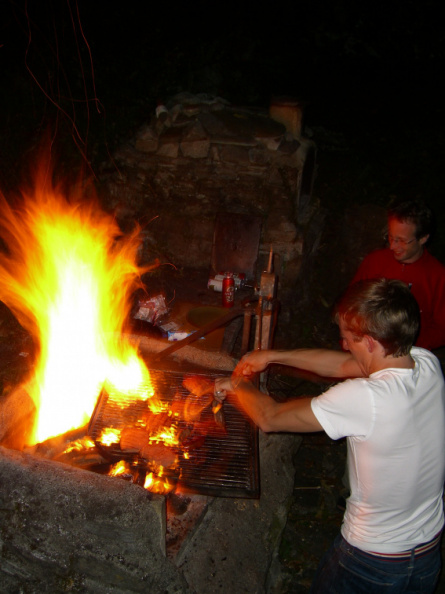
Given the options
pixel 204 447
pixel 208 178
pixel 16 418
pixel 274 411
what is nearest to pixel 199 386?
pixel 204 447

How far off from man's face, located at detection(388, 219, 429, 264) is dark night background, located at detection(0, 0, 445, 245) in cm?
469

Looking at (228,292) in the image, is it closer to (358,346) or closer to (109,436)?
(109,436)

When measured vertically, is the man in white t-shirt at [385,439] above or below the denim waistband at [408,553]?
above

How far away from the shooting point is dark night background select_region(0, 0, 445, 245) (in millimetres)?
7688

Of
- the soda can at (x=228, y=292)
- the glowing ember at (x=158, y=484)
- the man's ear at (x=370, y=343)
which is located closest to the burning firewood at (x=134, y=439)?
the glowing ember at (x=158, y=484)

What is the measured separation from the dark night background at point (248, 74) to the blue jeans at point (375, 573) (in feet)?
22.4

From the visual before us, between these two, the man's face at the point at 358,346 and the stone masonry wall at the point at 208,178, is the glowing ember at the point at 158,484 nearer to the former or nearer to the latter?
the man's face at the point at 358,346

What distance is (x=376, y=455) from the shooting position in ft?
7.16

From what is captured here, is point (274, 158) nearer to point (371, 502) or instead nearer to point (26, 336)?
point (26, 336)

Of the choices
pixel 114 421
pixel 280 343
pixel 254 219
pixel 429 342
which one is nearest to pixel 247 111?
pixel 254 219

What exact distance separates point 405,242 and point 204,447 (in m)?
2.45

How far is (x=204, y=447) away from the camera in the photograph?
11.4 ft

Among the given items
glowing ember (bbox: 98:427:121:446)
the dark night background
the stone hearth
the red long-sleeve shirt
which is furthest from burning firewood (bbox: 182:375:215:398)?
the dark night background

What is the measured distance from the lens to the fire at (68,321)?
398cm
